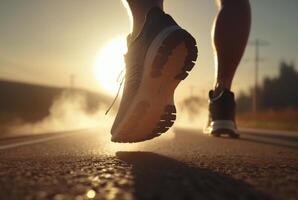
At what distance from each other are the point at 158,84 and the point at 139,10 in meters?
0.66

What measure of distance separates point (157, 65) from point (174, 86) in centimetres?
20

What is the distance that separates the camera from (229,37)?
4312 mm

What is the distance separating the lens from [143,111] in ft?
8.86

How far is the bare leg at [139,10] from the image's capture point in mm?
3119

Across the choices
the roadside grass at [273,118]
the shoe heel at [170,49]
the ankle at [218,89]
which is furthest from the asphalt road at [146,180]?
the roadside grass at [273,118]

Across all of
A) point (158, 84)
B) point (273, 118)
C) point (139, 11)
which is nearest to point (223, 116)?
point (139, 11)

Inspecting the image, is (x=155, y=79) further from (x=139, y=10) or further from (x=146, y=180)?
(x=146, y=180)

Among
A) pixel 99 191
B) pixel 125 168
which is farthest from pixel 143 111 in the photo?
pixel 99 191

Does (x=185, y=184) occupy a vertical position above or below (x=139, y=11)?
below

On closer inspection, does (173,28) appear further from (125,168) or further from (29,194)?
(29,194)

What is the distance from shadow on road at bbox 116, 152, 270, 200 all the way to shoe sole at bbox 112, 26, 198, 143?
58 centimetres

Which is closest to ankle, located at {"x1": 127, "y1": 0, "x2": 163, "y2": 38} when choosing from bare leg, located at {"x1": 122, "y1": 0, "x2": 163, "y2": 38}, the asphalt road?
bare leg, located at {"x1": 122, "y1": 0, "x2": 163, "y2": 38}

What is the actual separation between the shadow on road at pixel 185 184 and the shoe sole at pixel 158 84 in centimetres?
58

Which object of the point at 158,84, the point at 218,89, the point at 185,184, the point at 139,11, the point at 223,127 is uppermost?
the point at 139,11
